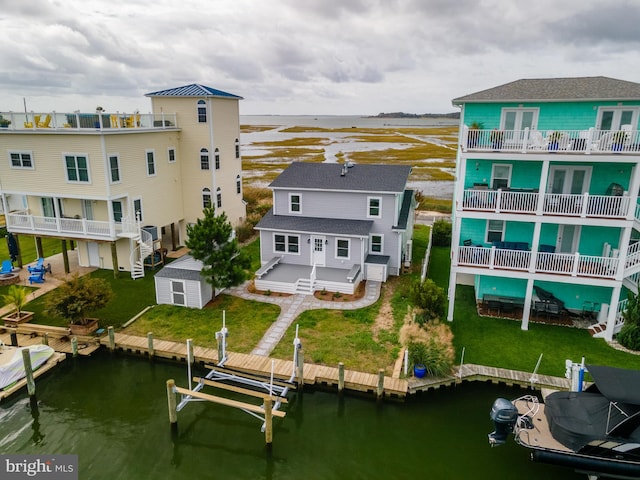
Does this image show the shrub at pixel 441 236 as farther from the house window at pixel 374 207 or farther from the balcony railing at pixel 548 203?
the balcony railing at pixel 548 203

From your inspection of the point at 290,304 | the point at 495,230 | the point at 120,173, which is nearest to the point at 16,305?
the point at 120,173

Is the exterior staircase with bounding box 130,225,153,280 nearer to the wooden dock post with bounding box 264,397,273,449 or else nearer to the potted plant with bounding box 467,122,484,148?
the wooden dock post with bounding box 264,397,273,449

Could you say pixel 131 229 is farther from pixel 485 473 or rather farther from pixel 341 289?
pixel 485 473

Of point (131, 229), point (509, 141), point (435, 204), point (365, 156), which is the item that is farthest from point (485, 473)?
point (365, 156)

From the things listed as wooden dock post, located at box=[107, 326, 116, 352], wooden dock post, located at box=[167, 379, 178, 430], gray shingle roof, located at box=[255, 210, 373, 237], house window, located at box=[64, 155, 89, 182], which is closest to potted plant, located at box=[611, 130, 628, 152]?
gray shingle roof, located at box=[255, 210, 373, 237]

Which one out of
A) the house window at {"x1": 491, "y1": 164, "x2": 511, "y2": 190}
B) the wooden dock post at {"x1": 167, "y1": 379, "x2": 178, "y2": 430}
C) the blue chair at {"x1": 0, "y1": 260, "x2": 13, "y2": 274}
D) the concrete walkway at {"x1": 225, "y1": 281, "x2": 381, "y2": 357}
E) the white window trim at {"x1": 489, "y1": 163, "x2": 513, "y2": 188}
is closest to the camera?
the wooden dock post at {"x1": 167, "y1": 379, "x2": 178, "y2": 430}

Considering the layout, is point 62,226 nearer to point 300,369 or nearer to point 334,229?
point 334,229
